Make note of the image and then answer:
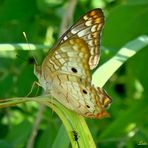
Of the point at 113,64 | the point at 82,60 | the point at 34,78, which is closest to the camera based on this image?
the point at 82,60

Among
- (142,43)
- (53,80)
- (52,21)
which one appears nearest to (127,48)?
(142,43)

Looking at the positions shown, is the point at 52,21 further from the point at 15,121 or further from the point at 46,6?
the point at 15,121

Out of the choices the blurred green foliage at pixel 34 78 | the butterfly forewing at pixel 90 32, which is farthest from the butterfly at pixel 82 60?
the blurred green foliage at pixel 34 78

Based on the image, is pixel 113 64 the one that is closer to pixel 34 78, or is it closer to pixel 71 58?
pixel 71 58

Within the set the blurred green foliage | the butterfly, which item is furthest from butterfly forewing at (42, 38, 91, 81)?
the blurred green foliage

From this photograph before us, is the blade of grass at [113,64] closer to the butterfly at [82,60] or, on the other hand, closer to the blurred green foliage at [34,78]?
the butterfly at [82,60]

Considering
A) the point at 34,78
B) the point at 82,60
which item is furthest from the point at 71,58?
the point at 34,78
